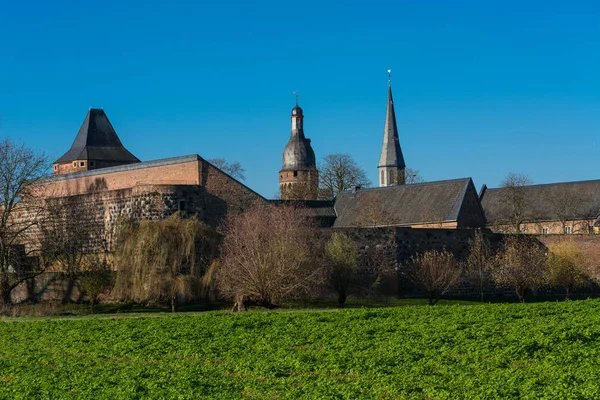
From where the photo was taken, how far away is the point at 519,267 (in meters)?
38.1

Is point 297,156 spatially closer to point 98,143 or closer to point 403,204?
point 98,143

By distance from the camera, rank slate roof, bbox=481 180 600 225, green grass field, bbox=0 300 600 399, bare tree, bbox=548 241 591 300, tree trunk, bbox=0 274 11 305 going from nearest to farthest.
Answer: green grass field, bbox=0 300 600 399 → tree trunk, bbox=0 274 11 305 → bare tree, bbox=548 241 591 300 → slate roof, bbox=481 180 600 225

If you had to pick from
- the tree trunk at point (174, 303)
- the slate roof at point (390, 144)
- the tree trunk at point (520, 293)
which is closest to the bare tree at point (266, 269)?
the tree trunk at point (174, 303)

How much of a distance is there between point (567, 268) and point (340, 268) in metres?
11.0

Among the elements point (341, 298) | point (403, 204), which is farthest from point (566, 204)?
point (341, 298)

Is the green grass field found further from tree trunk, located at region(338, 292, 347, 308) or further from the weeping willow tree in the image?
tree trunk, located at region(338, 292, 347, 308)

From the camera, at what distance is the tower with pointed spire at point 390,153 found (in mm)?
100188

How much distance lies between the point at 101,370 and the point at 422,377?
597cm

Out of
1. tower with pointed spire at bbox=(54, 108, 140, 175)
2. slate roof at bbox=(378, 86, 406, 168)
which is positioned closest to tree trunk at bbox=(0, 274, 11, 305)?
tower with pointed spire at bbox=(54, 108, 140, 175)

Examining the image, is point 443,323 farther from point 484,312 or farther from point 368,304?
point 368,304

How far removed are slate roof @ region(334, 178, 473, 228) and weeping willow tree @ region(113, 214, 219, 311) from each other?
2148 centimetres

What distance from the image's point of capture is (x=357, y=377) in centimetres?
1577

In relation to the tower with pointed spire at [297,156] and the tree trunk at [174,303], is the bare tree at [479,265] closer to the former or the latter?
the tree trunk at [174,303]

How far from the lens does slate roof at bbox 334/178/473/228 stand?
55.0 meters
